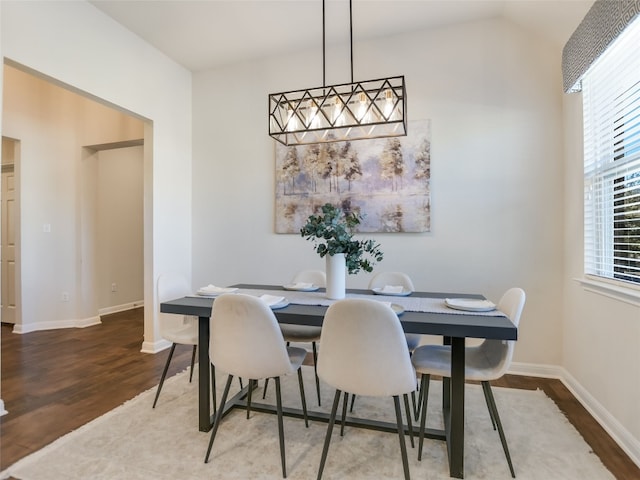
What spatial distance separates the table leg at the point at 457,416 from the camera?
1.67 meters

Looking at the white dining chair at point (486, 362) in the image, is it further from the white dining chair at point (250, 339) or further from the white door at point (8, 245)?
the white door at point (8, 245)

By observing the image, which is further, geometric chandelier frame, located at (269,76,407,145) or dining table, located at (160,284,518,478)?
geometric chandelier frame, located at (269,76,407,145)

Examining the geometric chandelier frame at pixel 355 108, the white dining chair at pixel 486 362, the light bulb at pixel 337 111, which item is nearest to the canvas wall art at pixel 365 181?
the geometric chandelier frame at pixel 355 108

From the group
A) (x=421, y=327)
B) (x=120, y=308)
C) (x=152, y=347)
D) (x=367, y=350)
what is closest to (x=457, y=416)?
(x=421, y=327)

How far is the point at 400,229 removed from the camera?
3303 millimetres

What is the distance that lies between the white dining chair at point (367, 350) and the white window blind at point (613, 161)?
5.10ft

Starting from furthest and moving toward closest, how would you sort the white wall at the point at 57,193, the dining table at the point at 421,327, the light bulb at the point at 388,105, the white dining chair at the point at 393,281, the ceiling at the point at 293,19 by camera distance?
the white wall at the point at 57,193 → the ceiling at the point at 293,19 → the white dining chair at the point at 393,281 → the light bulb at the point at 388,105 → the dining table at the point at 421,327

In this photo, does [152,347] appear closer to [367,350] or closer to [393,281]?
[393,281]

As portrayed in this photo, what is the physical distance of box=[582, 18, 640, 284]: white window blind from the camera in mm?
2031

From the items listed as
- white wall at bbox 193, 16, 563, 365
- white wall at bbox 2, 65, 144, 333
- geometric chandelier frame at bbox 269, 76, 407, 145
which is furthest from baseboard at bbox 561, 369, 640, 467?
white wall at bbox 2, 65, 144, 333

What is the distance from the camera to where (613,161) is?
2.24m

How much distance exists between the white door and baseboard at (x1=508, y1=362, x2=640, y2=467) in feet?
19.1

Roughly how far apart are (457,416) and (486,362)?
15.3 inches

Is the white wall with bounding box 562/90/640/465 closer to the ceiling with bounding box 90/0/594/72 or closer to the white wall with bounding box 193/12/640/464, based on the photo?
the white wall with bounding box 193/12/640/464
